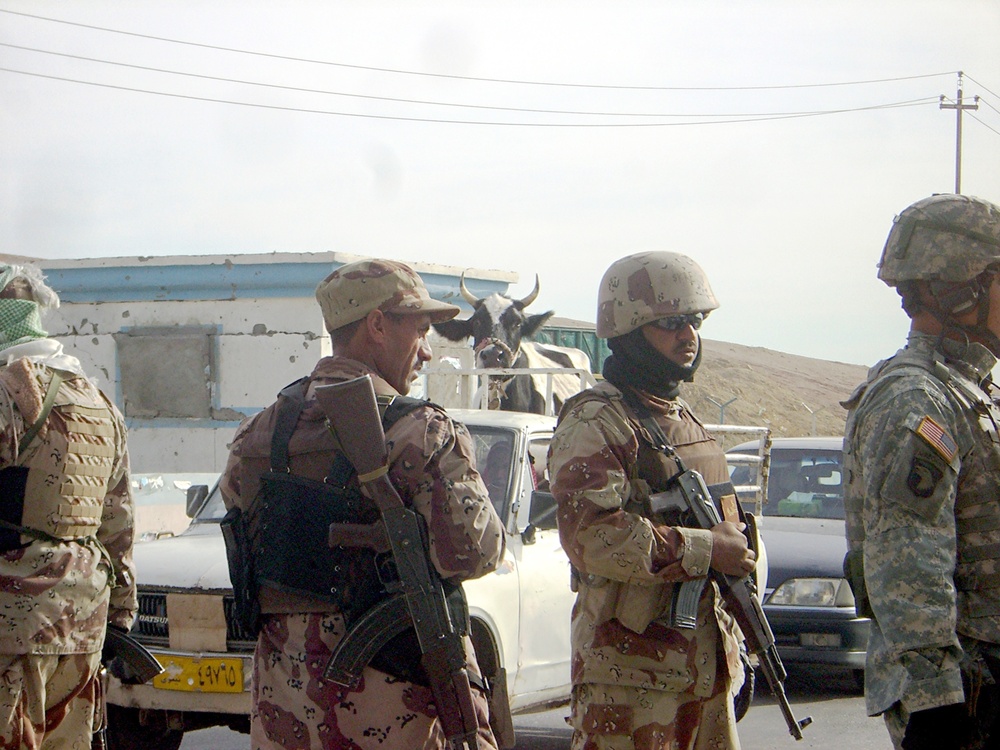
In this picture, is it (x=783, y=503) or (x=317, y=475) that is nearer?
(x=317, y=475)

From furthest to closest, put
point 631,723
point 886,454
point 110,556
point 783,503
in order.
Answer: point 783,503 → point 110,556 → point 631,723 → point 886,454

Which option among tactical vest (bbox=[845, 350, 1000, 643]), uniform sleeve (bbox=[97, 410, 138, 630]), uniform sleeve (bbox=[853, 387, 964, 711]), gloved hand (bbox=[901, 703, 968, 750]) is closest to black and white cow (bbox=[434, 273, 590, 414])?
uniform sleeve (bbox=[97, 410, 138, 630])

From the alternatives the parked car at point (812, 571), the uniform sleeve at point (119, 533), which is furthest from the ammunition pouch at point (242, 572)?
the parked car at point (812, 571)

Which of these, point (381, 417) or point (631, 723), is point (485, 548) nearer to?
point (381, 417)

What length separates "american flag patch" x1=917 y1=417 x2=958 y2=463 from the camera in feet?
9.33

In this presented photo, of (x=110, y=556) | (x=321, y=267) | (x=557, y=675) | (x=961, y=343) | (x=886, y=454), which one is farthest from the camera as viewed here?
(x=321, y=267)

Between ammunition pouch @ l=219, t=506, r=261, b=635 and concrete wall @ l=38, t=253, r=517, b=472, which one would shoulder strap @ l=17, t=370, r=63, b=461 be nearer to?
ammunition pouch @ l=219, t=506, r=261, b=635

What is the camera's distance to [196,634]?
551 cm

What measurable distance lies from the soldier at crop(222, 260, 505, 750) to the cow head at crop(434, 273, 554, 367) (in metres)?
7.91

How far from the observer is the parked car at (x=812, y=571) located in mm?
7488

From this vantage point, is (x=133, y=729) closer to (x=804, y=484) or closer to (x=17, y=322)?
(x=17, y=322)

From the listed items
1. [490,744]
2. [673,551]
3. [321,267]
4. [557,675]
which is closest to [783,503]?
[557,675]

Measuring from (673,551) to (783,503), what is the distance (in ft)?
20.0

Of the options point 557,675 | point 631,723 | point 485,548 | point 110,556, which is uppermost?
point 485,548
